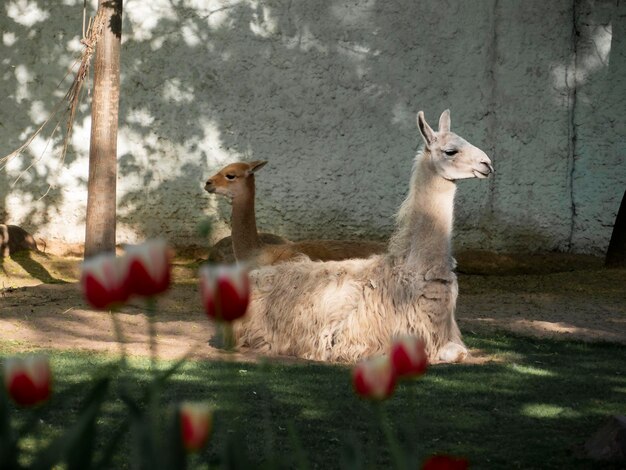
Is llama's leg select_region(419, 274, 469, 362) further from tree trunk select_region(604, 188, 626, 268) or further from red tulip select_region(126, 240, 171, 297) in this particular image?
tree trunk select_region(604, 188, 626, 268)

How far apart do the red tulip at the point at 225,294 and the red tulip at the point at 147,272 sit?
7cm

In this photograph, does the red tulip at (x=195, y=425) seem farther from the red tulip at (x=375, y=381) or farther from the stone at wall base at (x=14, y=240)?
the stone at wall base at (x=14, y=240)

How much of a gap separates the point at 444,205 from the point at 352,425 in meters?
2.17

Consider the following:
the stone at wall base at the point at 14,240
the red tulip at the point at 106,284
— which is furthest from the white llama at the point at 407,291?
the stone at wall base at the point at 14,240

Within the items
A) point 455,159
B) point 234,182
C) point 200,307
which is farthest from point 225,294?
point 200,307

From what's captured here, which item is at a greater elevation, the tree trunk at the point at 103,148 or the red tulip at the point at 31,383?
the tree trunk at the point at 103,148

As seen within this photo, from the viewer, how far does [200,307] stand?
888 centimetres

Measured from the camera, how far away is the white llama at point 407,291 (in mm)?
6340

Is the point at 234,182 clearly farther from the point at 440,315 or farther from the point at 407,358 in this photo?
the point at 407,358

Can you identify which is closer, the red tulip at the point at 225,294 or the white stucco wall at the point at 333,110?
the red tulip at the point at 225,294

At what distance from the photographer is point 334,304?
21.0 feet

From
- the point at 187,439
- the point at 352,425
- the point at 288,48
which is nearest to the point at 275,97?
the point at 288,48

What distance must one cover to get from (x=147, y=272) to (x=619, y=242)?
9992 mm

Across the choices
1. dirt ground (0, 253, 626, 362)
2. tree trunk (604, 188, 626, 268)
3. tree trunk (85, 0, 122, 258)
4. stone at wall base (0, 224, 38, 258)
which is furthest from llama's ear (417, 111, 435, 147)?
stone at wall base (0, 224, 38, 258)
